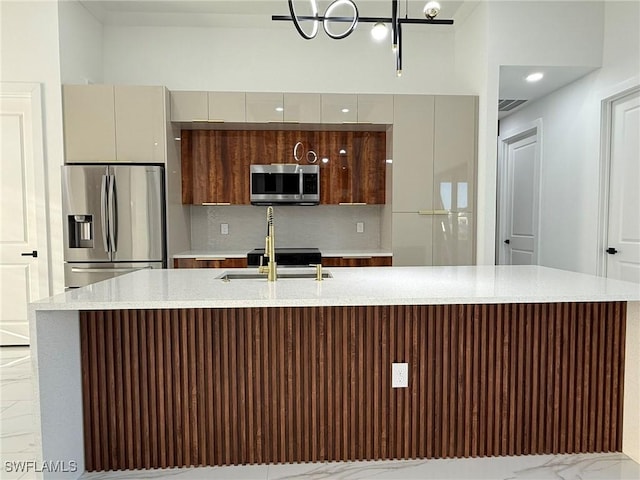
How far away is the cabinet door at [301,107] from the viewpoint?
4020mm

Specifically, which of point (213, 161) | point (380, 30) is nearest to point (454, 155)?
point (380, 30)

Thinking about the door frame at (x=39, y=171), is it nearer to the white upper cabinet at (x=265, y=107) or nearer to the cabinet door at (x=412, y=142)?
the white upper cabinet at (x=265, y=107)

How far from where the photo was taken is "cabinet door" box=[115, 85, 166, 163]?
376 cm

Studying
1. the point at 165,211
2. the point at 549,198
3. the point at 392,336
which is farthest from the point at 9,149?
the point at 549,198

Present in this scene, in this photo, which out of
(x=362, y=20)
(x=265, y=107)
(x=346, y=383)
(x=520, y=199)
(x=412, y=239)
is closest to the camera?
(x=346, y=383)

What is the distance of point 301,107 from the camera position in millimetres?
4031

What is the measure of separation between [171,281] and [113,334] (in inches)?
14.2

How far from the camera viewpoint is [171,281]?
2158 millimetres

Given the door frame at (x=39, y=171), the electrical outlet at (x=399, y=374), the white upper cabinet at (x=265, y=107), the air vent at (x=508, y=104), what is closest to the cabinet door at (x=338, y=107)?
the white upper cabinet at (x=265, y=107)

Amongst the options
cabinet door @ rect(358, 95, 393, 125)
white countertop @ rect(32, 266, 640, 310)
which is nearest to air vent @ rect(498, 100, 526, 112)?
cabinet door @ rect(358, 95, 393, 125)

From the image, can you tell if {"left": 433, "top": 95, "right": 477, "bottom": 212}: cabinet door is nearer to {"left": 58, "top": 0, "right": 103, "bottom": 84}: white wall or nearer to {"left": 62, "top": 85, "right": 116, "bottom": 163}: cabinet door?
{"left": 62, "top": 85, "right": 116, "bottom": 163}: cabinet door

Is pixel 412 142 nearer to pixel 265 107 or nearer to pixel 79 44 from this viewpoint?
pixel 265 107

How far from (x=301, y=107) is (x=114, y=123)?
66.5 inches

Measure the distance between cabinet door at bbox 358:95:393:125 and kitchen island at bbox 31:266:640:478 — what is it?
2345 mm
